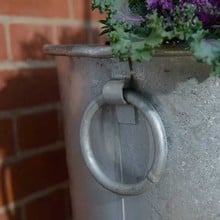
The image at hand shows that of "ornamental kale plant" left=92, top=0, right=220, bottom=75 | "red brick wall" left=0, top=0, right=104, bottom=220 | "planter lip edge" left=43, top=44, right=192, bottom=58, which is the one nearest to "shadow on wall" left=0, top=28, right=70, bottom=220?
"red brick wall" left=0, top=0, right=104, bottom=220

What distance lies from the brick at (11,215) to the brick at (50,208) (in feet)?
0.05

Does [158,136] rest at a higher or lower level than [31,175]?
higher

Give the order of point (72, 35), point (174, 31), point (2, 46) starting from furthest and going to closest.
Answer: point (72, 35) → point (2, 46) → point (174, 31)

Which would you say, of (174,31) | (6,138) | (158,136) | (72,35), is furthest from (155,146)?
(72,35)

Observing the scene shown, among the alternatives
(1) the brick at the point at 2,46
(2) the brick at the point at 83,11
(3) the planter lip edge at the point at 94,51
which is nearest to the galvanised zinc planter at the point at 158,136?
(3) the planter lip edge at the point at 94,51

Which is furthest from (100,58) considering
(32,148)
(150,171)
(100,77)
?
(32,148)

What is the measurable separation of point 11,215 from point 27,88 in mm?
196

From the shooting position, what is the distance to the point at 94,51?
455 mm

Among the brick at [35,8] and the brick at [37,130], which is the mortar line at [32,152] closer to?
the brick at [37,130]

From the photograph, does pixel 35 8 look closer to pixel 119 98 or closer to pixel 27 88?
pixel 27 88

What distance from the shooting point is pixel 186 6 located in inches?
16.1

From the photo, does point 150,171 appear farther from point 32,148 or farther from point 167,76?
point 32,148

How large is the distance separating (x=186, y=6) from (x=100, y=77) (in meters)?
0.12

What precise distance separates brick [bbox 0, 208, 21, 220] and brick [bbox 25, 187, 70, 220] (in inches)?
0.7
